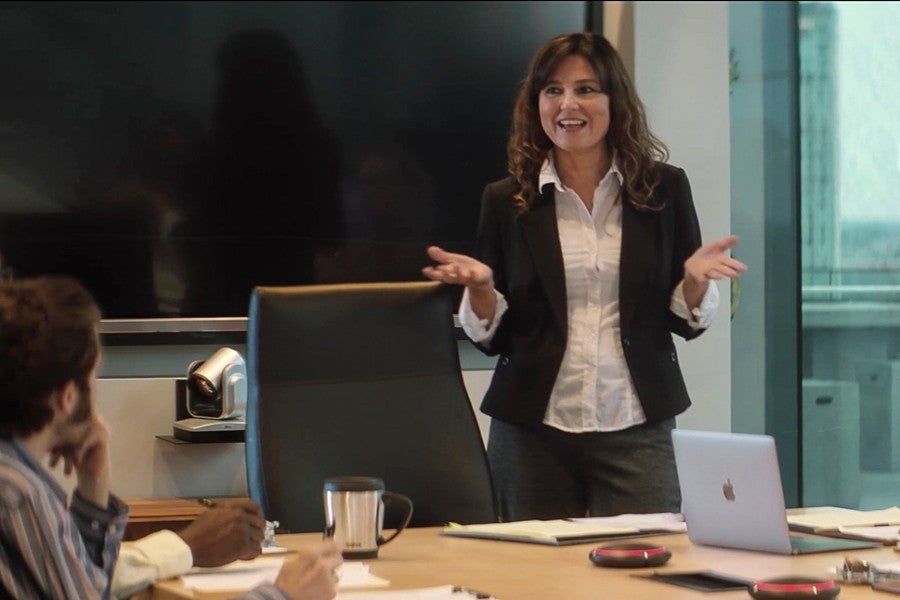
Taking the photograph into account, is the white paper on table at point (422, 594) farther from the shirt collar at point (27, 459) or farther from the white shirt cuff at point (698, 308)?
the white shirt cuff at point (698, 308)

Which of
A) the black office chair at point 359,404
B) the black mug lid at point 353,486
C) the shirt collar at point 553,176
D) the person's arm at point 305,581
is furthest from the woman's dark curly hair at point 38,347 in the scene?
the shirt collar at point 553,176

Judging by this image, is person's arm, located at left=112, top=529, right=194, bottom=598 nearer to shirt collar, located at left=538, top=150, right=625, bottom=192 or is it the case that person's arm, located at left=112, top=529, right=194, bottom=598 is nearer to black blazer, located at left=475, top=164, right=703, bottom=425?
black blazer, located at left=475, top=164, right=703, bottom=425

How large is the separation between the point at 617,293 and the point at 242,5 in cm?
170

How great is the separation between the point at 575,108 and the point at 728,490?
1.03m

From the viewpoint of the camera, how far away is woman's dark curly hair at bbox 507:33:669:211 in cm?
288

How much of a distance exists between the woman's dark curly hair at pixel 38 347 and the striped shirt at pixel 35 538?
4 centimetres

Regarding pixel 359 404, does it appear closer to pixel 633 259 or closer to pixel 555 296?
pixel 555 296

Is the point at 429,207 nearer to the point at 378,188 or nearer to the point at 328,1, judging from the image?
the point at 378,188

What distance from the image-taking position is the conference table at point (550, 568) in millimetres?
1764

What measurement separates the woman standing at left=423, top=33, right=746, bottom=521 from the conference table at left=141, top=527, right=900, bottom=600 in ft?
1.53

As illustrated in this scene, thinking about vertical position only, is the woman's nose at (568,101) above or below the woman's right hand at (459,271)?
above

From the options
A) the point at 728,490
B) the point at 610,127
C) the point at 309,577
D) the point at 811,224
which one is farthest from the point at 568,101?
the point at 811,224

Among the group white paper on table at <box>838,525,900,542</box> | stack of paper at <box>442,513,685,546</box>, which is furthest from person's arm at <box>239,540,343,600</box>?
white paper on table at <box>838,525,900,542</box>

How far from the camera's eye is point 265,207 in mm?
3977
